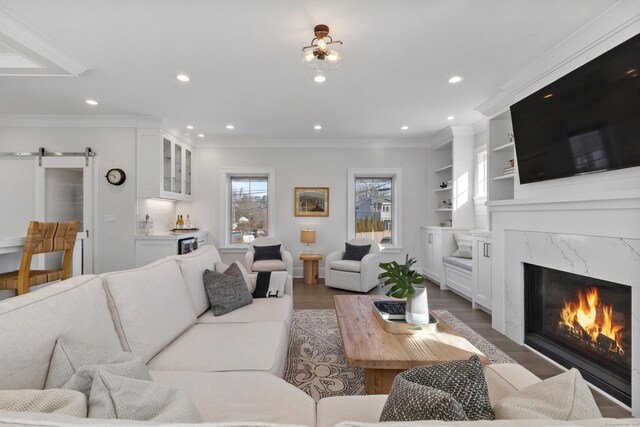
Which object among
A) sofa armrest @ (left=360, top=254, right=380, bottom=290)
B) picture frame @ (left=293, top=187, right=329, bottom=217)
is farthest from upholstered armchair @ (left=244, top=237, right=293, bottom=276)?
sofa armrest @ (left=360, top=254, right=380, bottom=290)

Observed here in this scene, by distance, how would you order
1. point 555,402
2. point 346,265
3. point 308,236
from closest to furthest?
point 555,402 → point 346,265 → point 308,236

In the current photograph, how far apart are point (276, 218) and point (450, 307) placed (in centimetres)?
333

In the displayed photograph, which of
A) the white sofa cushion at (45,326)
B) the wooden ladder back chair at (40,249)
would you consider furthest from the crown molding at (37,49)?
the white sofa cushion at (45,326)

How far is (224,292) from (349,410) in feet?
4.93

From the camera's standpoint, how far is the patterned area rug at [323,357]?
6.95 ft

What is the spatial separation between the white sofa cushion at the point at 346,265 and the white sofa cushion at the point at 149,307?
3022 millimetres

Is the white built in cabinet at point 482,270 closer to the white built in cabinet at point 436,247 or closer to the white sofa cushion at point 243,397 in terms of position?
the white built in cabinet at point 436,247

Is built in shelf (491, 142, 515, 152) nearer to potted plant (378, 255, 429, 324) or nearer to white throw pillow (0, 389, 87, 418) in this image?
potted plant (378, 255, 429, 324)

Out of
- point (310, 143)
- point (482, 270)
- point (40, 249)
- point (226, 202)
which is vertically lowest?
point (482, 270)

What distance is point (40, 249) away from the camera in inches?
108

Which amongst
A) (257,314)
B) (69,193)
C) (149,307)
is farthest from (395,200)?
(69,193)

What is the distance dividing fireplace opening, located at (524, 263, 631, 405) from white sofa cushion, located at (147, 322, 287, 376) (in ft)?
7.34

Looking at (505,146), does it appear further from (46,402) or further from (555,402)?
(46,402)

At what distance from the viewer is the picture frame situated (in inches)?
231
